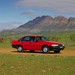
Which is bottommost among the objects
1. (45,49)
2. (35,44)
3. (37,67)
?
(45,49)

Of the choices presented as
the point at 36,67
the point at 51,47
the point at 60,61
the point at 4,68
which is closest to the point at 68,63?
the point at 60,61

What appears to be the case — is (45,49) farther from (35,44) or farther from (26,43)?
(26,43)

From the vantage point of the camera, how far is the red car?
93.3ft

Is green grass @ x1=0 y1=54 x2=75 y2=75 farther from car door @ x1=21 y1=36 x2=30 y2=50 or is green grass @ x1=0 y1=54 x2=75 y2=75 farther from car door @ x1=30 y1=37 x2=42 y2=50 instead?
car door @ x1=21 y1=36 x2=30 y2=50

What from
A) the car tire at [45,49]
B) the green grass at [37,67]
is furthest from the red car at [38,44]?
the green grass at [37,67]

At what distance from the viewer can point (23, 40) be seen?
30.8 metres

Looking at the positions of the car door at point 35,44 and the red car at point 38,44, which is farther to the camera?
the car door at point 35,44

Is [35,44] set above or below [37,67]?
below

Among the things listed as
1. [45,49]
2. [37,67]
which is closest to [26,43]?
[45,49]

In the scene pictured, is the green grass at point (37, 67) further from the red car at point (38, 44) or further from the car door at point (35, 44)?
the car door at point (35, 44)

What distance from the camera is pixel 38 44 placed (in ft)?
95.8

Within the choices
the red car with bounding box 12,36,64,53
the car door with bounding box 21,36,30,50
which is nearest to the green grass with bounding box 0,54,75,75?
the red car with bounding box 12,36,64,53

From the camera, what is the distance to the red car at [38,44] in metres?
28.4

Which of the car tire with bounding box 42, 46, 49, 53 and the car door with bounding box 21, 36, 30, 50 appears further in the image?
the car door with bounding box 21, 36, 30, 50
